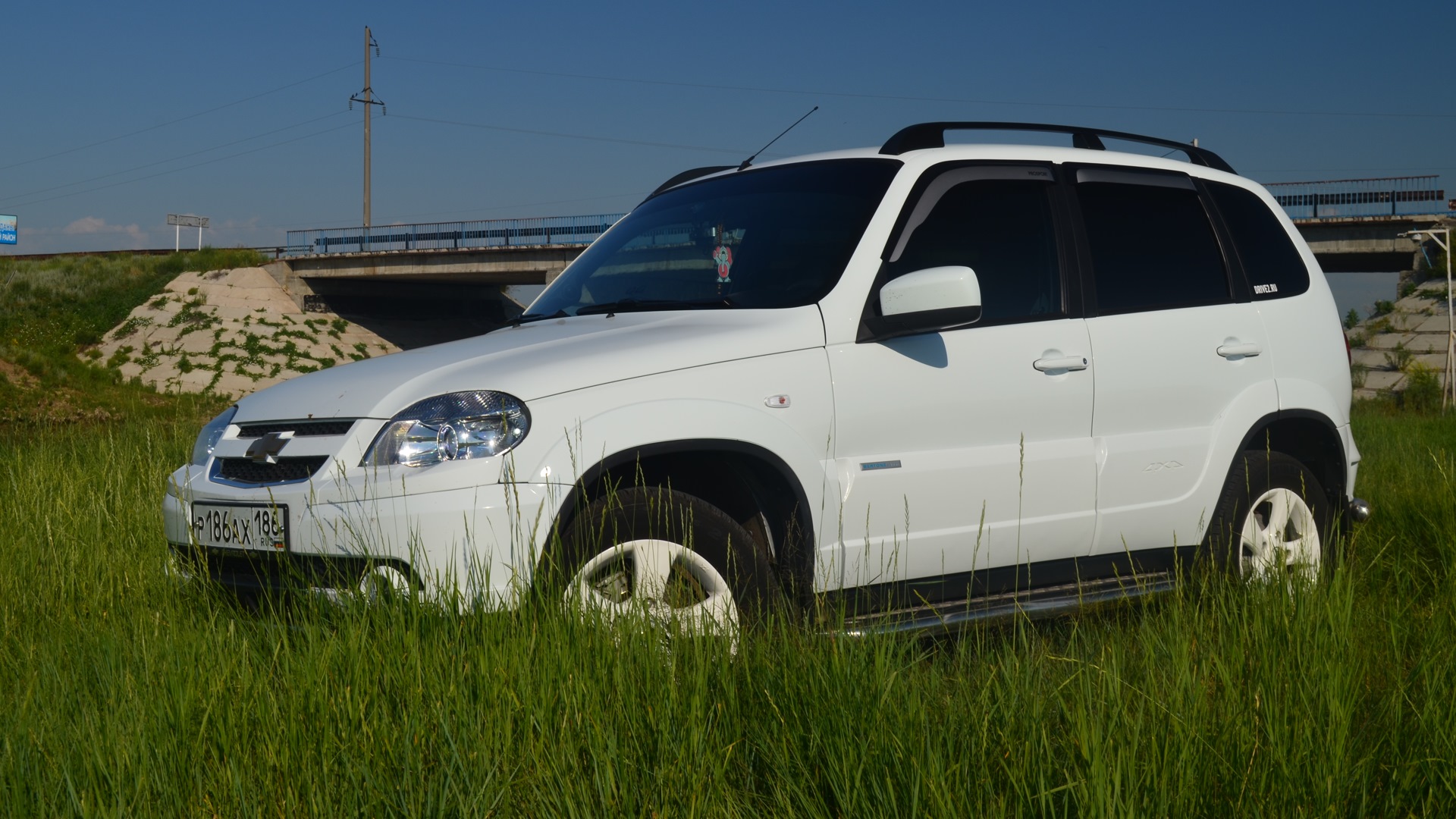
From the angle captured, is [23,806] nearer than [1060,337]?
Yes

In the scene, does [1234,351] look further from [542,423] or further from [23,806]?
[23,806]

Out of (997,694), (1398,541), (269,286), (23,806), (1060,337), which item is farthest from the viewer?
(269,286)

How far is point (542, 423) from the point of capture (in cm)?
327

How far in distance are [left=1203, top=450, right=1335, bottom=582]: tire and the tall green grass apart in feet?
4.32

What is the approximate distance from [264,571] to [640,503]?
1.15 metres

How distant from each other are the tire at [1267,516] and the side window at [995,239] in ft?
3.56

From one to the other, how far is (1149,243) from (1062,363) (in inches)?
35.7

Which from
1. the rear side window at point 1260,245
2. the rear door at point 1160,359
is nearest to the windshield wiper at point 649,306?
the rear door at point 1160,359

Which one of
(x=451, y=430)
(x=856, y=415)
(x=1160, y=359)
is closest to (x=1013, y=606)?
(x=856, y=415)

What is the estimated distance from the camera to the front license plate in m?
3.43

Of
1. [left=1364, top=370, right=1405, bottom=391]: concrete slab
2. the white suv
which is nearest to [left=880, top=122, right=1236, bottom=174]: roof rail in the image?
the white suv

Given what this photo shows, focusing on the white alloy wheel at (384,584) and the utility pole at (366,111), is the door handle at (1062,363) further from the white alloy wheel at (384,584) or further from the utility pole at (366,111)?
the utility pole at (366,111)

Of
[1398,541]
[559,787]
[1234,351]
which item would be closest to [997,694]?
[559,787]

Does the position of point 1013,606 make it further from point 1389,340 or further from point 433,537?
point 1389,340
